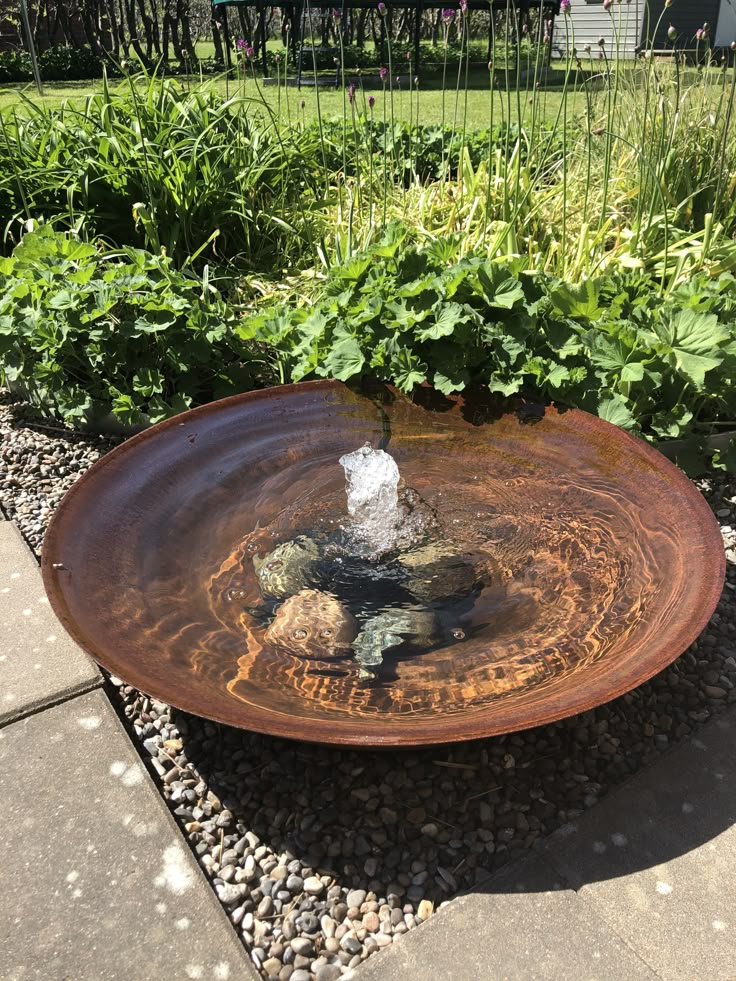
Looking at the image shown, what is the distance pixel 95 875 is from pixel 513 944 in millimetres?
852

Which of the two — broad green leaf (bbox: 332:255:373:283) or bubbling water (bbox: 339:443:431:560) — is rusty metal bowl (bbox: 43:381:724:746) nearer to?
bubbling water (bbox: 339:443:431:560)

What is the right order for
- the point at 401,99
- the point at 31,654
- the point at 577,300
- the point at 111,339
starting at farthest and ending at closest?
the point at 401,99 < the point at 111,339 < the point at 577,300 < the point at 31,654

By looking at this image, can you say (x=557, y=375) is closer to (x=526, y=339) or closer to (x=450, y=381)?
(x=526, y=339)

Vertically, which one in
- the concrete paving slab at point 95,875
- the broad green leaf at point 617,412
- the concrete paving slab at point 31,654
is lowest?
the concrete paving slab at point 95,875

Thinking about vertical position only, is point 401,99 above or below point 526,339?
above

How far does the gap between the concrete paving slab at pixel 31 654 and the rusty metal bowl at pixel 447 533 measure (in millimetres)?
345

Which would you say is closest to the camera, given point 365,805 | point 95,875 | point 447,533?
point 95,875

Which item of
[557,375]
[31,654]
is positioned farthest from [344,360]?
[31,654]

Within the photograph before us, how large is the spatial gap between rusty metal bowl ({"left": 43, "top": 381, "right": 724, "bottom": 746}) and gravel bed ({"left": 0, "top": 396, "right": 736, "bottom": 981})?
24cm

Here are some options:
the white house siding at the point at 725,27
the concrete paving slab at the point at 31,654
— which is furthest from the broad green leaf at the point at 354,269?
the white house siding at the point at 725,27

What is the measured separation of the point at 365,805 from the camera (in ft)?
5.83

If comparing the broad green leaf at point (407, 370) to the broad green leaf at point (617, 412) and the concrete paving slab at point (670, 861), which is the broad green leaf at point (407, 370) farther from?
the concrete paving slab at point (670, 861)

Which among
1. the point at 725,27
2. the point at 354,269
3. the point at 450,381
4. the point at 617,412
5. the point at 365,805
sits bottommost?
the point at 365,805

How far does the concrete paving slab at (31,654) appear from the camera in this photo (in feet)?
6.66
